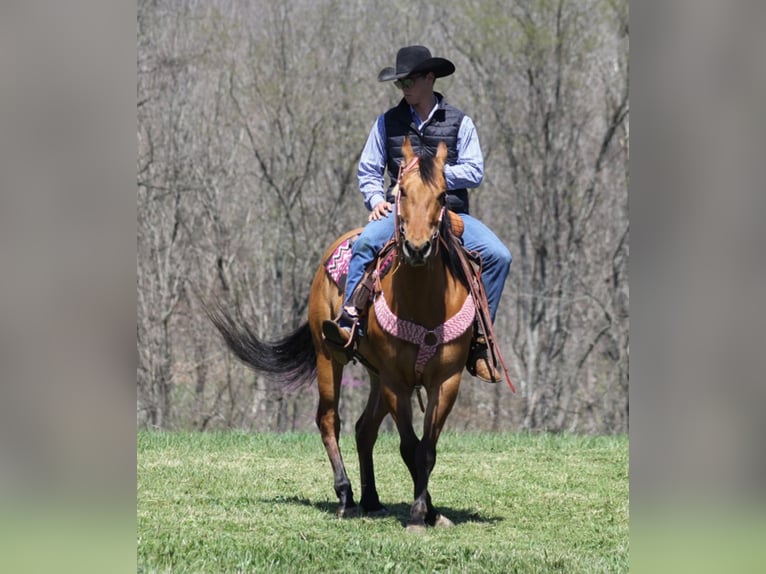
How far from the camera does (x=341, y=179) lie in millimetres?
21578

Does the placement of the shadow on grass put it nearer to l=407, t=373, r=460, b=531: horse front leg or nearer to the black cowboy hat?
l=407, t=373, r=460, b=531: horse front leg

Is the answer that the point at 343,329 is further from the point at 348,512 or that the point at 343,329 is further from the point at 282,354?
the point at 282,354

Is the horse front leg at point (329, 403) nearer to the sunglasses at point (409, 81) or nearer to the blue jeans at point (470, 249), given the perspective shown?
the blue jeans at point (470, 249)

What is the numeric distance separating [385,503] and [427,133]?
285cm

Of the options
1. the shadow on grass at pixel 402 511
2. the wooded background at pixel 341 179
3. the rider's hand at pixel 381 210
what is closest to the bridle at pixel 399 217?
the rider's hand at pixel 381 210

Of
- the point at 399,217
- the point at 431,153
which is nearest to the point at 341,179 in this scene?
the point at 431,153

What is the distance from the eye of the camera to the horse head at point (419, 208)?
6.12 meters

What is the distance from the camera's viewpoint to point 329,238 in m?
21.5
